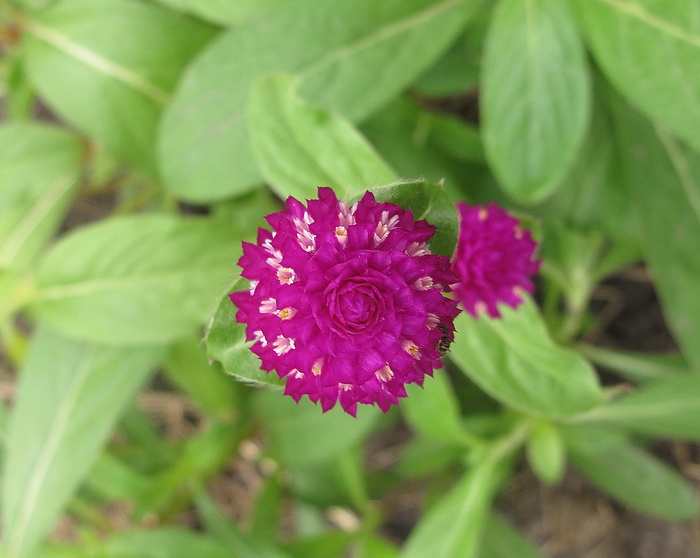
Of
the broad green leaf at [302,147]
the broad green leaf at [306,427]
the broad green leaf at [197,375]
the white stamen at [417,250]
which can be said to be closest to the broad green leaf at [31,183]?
the broad green leaf at [197,375]

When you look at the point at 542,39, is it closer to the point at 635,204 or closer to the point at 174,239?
the point at 635,204

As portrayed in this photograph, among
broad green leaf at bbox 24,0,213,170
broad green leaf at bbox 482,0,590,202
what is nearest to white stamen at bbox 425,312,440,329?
broad green leaf at bbox 482,0,590,202

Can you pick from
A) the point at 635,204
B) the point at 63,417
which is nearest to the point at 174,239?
the point at 63,417

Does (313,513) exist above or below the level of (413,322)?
below

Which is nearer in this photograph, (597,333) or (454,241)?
(454,241)

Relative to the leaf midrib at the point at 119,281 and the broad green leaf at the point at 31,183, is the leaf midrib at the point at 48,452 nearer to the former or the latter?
the leaf midrib at the point at 119,281
